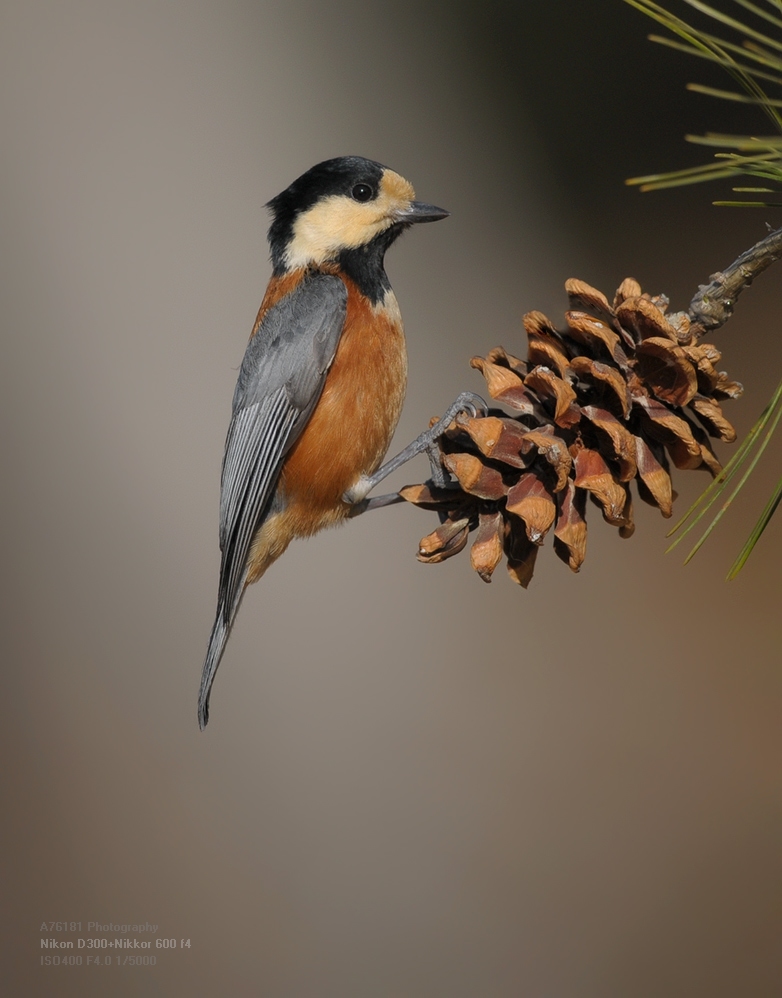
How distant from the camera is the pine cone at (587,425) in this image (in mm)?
648

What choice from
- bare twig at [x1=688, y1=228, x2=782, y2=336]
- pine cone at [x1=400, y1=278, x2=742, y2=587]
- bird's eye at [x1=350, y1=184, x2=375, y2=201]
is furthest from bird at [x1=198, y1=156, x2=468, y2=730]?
bare twig at [x1=688, y1=228, x2=782, y2=336]

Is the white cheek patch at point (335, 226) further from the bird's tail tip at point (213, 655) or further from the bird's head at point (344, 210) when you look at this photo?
the bird's tail tip at point (213, 655)

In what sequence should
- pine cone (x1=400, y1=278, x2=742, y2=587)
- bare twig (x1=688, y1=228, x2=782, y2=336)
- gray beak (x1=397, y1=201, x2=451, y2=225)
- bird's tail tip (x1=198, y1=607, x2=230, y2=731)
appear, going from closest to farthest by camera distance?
bare twig (x1=688, y1=228, x2=782, y2=336) → pine cone (x1=400, y1=278, x2=742, y2=587) → bird's tail tip (x1=198, y1=607, x2=230, y2=731) → gray beak (x1=397, y1=201, x2=451, y2=225)

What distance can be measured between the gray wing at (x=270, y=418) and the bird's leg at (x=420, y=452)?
111 mm

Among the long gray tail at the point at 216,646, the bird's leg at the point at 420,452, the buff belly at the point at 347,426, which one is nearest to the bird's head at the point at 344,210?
the buff belly at the point at 347,426

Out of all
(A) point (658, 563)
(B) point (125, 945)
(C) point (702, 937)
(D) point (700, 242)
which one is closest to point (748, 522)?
(A) point (658, 563)

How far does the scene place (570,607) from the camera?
1847mm

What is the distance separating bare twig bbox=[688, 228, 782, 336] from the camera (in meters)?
0.54

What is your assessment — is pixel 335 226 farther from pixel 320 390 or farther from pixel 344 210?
pixel 320 390

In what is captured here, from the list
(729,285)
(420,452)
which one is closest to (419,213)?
(420,452)

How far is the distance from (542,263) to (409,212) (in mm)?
614

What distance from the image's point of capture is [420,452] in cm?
108

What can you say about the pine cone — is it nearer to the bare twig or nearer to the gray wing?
the bare twig

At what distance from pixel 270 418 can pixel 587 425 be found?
0.65m
